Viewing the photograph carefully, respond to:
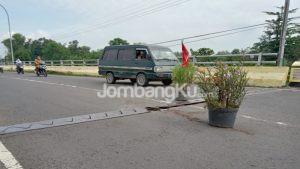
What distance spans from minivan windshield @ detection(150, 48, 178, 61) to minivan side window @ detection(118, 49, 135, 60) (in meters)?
1.13

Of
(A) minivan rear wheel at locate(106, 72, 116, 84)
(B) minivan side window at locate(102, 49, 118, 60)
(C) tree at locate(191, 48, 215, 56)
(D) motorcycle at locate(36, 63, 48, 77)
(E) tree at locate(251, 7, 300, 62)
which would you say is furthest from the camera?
(E) tree at locate(251, 7, 300, 62)

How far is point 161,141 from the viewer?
195 inches

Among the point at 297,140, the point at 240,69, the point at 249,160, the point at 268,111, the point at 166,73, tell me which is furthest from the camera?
the point at 166,73

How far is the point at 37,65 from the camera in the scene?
78.9 feet

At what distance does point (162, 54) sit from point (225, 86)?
8650mm

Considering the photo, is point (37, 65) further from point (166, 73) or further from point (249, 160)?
point (249, 160)

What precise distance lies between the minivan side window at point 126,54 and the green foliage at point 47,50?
6205cm

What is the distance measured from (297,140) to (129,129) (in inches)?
119

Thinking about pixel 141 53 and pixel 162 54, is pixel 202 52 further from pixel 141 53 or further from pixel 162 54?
pixel 141 53

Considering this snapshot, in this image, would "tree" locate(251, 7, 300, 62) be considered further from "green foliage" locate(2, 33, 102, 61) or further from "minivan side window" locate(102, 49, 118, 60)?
"green foliage" locate(2, 33, 102, 61)

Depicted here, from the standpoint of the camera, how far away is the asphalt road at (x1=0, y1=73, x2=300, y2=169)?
4.04m

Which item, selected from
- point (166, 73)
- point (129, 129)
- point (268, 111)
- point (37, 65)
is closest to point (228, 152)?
point (129, 129)

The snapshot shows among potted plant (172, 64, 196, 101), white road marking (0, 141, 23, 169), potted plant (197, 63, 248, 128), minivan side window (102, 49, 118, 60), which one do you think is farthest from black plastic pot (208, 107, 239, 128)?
minivan side window (102, 49, 118, 60)

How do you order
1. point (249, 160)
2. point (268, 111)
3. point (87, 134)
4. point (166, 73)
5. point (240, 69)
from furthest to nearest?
point (166, 73) < point (268, 111) < point (240, 69) < point (87, 134) < point (249, 160)
